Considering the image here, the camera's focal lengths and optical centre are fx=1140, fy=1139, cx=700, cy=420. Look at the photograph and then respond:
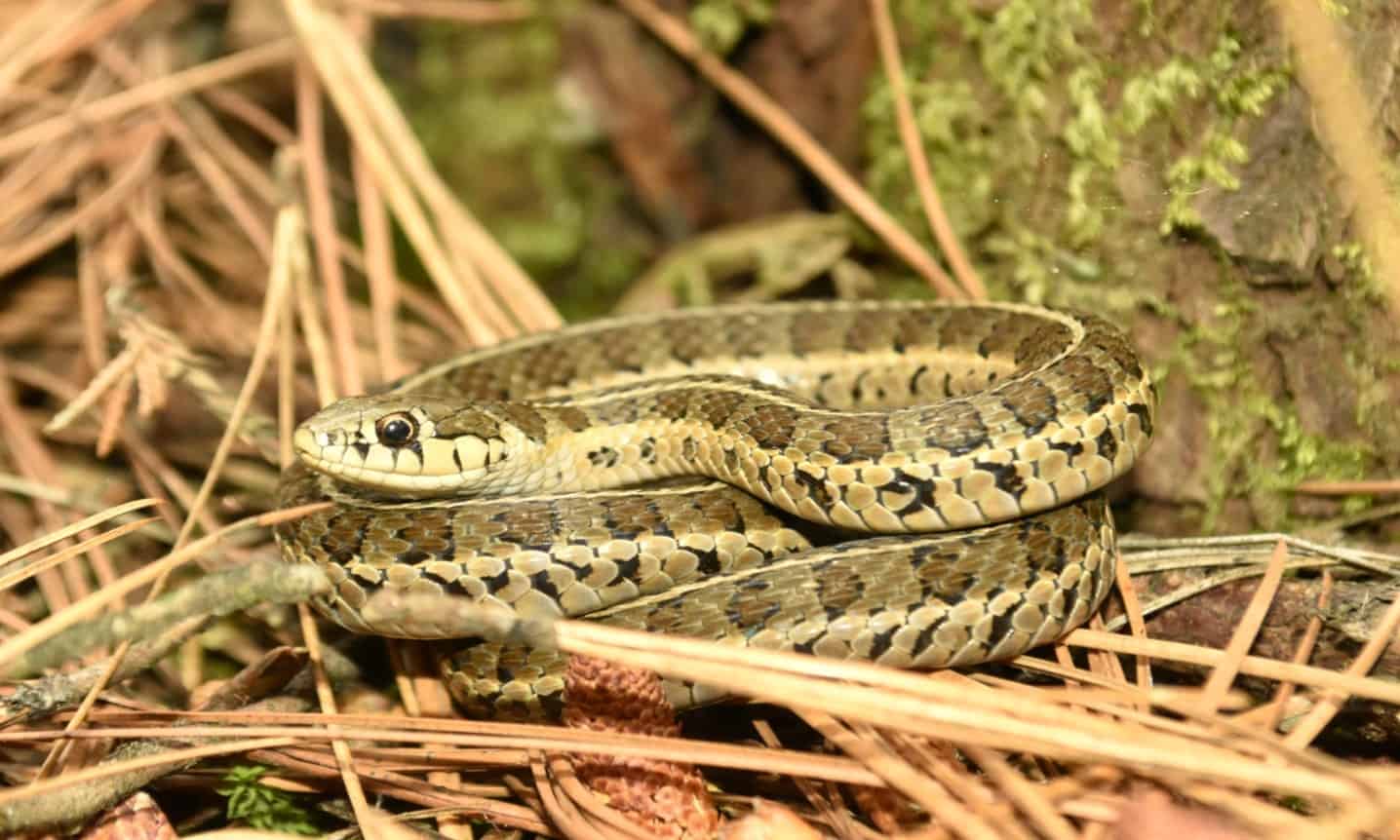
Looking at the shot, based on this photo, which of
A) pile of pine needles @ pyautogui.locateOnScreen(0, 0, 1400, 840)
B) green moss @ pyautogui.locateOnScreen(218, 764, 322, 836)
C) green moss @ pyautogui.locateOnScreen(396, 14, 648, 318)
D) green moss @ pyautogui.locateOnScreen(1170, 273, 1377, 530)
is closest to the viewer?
pile of pine needles @ pyautogui.locateOnScreen(0, 0, 1400, 840)

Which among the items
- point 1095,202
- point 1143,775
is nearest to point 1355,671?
point 1143,775

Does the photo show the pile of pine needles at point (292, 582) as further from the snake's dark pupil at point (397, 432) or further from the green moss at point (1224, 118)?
the green moss at point (1224, 118)

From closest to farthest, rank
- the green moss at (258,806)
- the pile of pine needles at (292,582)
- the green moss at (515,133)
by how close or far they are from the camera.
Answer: the pile of pine needles at (292,582) → the green moss at (258,806) → the green moss at (515,133)

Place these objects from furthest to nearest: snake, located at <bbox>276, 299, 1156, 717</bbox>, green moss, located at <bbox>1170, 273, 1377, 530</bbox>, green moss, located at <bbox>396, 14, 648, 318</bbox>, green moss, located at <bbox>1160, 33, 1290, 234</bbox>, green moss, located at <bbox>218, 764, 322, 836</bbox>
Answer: green moss, located at <bbox>396, 14, 648, 318</bbox> → green moss, located at <bbox>1170, 273, 1377, 530</bbox> → green moss, located at <bbox>1160, 33, 1290, 234</bbox> → snake, located at <bbox>276, 299, 1156, 717</bbox> → green moss, located at <bbox>218, 764, 322, 836</bbox>

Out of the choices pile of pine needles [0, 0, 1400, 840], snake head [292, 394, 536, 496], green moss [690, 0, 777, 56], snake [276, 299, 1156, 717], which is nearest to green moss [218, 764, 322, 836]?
pile of pine needles [0, 0, 1400, 840]

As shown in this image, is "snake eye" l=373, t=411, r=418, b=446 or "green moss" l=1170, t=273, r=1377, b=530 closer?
"snake eye" l=373, t=411, r=418, b=446

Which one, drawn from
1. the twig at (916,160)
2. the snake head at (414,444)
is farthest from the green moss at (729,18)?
the snake head at (414,444)

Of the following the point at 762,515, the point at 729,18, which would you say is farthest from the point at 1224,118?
the point at 729,18

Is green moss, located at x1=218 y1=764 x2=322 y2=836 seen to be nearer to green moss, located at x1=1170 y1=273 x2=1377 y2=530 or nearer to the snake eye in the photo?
the snake eye

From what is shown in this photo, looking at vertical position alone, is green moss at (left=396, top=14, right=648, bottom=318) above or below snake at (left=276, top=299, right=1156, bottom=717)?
Result: above

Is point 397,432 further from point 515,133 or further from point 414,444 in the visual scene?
point 515,133
